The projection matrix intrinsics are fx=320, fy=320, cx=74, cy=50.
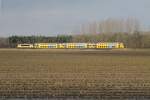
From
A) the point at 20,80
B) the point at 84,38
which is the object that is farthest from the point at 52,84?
the point at 84,38

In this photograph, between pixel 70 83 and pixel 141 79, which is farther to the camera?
pixel 141 79

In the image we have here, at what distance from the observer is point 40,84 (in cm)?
1653

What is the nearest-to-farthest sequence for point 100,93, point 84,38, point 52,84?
point 100,93
point 52,84
point 84,38

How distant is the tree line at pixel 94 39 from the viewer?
126 metres

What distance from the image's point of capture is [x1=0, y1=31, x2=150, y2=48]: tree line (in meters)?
126

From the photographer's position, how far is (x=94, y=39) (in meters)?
146

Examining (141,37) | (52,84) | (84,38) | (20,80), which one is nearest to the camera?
(52,84)

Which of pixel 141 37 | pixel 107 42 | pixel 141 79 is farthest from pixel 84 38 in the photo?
pixel 141 79

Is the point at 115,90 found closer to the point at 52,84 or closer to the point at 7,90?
the point at 52,84

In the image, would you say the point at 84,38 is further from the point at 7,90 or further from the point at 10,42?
the point at 7,90

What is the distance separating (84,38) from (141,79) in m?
130

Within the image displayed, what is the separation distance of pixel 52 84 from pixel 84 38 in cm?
13237

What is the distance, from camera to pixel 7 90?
48.5 ft

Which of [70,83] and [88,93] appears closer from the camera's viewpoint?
[88,93]
